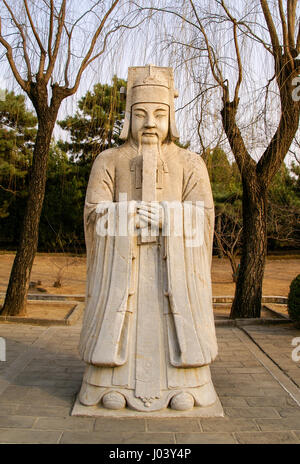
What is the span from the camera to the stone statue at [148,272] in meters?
3.25

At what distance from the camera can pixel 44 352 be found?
17.4 feet

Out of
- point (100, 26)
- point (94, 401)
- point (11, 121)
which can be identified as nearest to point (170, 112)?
point (94, 401)

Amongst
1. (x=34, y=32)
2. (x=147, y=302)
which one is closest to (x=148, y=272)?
(x=147, y=302)

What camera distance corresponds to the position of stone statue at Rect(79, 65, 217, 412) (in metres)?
3.25

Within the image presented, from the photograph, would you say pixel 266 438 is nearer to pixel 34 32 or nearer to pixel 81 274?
pixel 34 32

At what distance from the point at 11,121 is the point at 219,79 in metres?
8.50

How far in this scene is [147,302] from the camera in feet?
11.0

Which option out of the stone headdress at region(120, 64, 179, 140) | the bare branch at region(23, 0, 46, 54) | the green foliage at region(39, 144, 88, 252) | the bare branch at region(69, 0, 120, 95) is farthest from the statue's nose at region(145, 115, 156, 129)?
the green foliage at region(39, 144, 88, 252)

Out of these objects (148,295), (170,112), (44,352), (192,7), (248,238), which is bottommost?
(44,352)

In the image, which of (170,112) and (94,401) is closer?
(94,401)

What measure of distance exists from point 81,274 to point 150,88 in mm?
12783

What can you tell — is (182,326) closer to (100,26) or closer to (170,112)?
(170,112)

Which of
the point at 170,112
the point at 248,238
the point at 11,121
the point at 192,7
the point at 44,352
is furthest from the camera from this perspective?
the point at 11,121

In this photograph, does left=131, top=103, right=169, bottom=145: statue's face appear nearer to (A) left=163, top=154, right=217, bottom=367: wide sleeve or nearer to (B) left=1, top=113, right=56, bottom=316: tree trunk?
(A) left=163, top=154, right=217, bottom=367: wide sleeve
